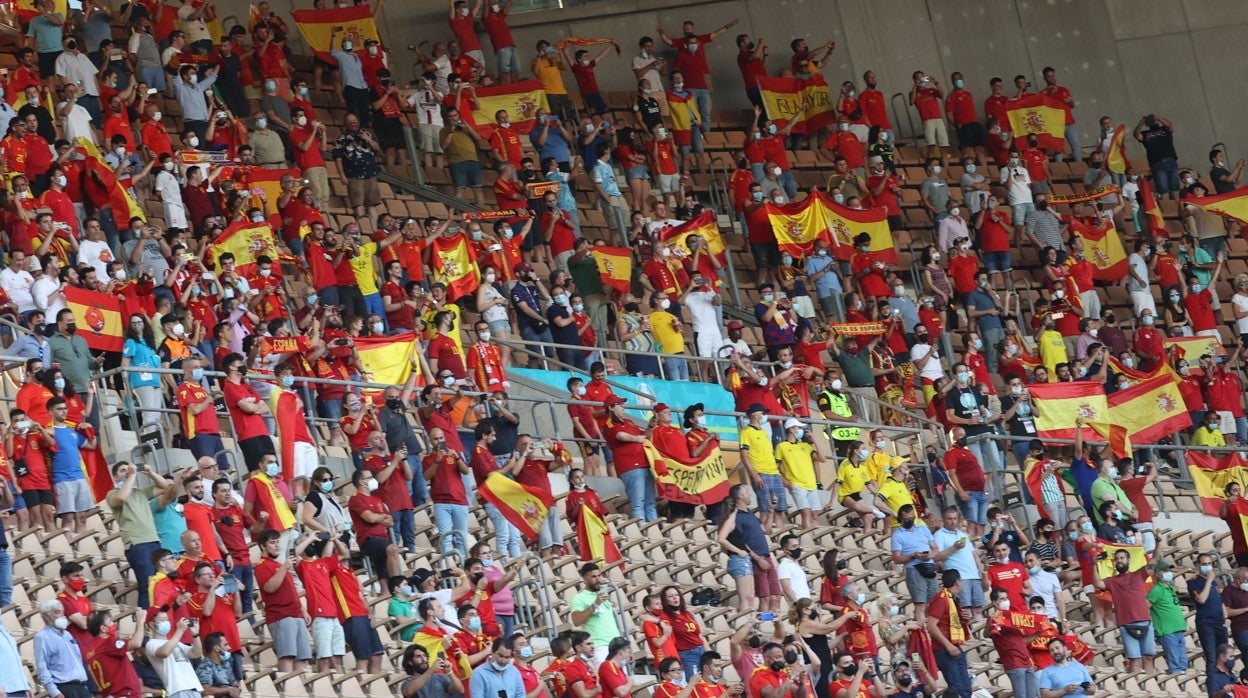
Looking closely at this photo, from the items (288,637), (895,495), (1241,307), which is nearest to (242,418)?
(288,637)

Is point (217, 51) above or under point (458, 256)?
above

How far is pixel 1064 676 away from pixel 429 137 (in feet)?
37.3

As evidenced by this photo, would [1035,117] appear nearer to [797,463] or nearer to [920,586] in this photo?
[797,463]

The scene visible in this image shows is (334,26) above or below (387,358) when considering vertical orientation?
above

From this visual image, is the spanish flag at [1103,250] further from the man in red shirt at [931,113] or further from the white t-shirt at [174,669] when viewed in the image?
the white t-shirt at [174,669]

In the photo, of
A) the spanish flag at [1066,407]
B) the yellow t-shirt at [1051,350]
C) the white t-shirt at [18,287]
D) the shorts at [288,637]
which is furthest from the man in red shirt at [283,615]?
the yellow t-shirt at [1051,350]

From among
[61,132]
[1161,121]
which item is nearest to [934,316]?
[1161,121]

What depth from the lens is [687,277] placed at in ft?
83.9

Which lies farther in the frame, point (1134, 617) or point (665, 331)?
point (665, 331)

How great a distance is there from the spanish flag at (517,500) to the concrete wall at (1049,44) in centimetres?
1454

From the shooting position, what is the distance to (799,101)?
31406mm

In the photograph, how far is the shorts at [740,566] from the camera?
63.9ft

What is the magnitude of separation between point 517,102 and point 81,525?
1208cm

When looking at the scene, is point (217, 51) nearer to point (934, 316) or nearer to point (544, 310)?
point (544, 310)
